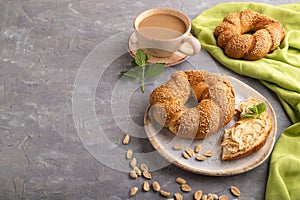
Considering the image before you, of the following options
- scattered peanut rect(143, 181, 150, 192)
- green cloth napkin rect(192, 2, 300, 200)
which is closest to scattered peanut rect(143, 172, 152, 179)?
scattered peanut rect(143, 181, 150, 192)

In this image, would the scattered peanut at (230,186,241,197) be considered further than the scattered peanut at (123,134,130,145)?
No

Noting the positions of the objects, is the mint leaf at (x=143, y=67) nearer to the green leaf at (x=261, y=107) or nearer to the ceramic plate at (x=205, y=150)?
the ceramic plate at (x=205, y=150)

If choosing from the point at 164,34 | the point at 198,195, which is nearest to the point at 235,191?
the point at 198,195

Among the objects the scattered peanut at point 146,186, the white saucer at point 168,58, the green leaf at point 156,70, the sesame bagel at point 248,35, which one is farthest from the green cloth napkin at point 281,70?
the scattered peanut at point 146,186

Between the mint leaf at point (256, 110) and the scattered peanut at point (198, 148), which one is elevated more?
the mint leaf at point (256, 110)

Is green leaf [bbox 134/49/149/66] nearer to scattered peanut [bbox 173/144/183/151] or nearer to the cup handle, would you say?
the cup handle

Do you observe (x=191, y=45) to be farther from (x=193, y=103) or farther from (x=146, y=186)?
(x=146, y=186)
